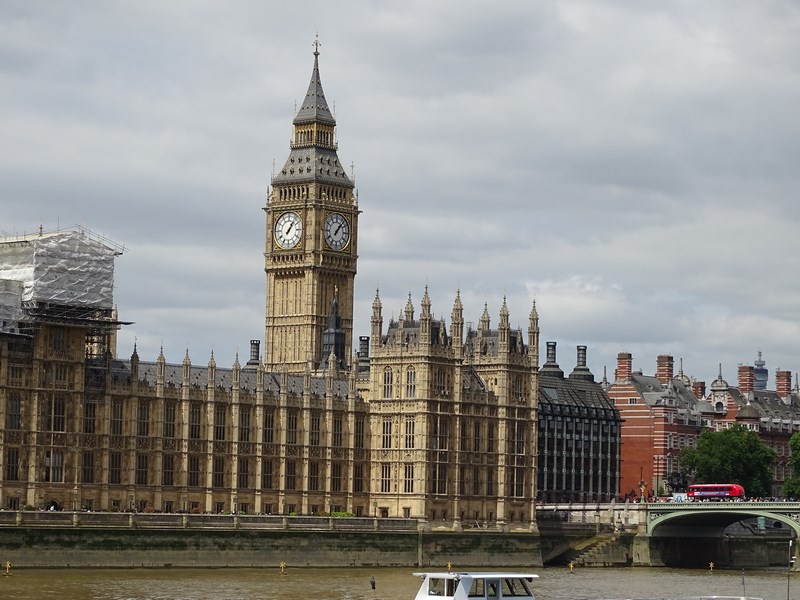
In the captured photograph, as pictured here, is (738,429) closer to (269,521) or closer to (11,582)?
(269,521)

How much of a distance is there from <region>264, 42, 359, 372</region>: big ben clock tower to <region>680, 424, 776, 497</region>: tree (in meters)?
35.1

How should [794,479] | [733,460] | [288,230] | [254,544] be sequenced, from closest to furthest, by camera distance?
[254,544] < [288,230] < [794,479] < [733,460]

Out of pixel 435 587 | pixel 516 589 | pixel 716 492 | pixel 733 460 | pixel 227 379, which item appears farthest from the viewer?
pixel 733 460

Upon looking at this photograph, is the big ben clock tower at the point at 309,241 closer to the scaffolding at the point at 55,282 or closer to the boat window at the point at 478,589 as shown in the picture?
the scaffolding at the point at 55,282

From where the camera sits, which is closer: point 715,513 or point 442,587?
point 442,587

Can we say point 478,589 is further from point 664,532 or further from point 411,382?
point 664,532

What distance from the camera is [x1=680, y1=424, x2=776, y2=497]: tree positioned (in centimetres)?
19388

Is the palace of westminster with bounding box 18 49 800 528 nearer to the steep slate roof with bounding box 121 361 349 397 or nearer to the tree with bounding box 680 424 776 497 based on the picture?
the steep slate roof with bounding box 121 361 349 397

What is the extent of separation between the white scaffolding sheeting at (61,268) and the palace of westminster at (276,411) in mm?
131

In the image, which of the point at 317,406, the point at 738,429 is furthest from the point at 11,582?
the point at 738,429

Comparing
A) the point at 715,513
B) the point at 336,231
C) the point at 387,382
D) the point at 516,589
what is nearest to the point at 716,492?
the point at 715,513

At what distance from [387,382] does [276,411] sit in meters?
9.66

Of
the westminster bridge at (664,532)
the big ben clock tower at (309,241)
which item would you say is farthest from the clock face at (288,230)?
the westminster bridge at (664,532)

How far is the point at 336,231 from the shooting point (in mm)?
191125
